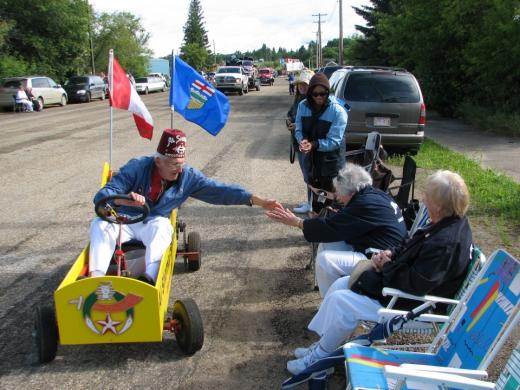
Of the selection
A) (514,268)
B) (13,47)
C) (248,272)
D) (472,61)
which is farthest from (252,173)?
(13,47)

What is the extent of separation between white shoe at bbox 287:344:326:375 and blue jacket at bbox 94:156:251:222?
1.65 metres

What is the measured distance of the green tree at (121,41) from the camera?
53750mm

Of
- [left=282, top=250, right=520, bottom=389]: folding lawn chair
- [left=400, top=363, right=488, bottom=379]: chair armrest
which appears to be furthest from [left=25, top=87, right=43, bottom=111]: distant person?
[left=400, top=363, right=488, bottom=379]: chair armrest

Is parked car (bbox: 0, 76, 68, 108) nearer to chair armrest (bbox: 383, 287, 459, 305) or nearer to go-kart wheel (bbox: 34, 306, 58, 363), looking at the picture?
go-kart wheel (bbox: 34, 306, 58, 363)

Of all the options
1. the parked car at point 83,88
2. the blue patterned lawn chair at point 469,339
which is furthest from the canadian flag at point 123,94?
the parked car at point 83,88

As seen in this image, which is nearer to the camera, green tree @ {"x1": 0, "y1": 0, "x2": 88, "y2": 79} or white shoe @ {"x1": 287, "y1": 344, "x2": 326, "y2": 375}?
white shoe @ {"x1": 287, "y1": 344, "x2": 326, "y2": 375}

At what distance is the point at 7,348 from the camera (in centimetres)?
395

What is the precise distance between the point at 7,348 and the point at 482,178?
26.7 feet

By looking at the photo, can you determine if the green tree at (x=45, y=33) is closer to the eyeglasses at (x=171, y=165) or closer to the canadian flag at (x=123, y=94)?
the canadian flag at (x=123, y=94)

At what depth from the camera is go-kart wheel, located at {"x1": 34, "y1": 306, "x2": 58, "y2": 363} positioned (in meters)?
3.64

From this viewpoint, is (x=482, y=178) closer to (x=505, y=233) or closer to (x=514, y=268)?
(x=505, y=233)

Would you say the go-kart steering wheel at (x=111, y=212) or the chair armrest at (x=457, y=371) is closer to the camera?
the chair armrest at (x=457, y=371)

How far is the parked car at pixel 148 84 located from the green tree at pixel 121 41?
298 inches

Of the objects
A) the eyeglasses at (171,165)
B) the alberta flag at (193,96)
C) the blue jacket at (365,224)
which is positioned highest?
the alberta flag at (193,96)
